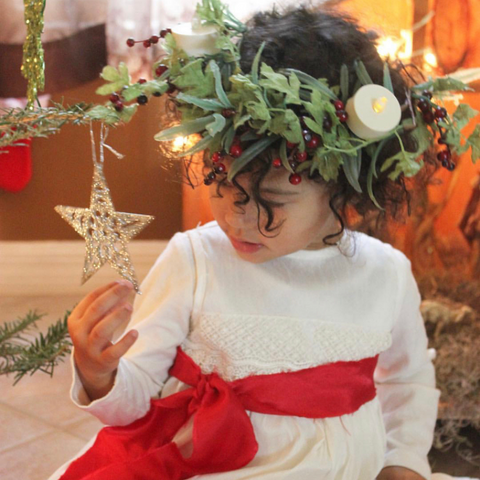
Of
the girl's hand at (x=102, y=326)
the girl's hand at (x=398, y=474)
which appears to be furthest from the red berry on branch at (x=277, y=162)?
the girl's hand at (x=398, y=474)

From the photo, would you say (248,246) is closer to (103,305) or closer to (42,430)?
(103,305)

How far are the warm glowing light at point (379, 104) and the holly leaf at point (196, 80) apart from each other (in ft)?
0.56

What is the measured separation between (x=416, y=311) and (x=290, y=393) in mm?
264

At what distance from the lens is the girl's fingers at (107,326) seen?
66cm

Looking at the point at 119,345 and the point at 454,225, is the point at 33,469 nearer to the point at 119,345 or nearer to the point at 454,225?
the point at 119,345

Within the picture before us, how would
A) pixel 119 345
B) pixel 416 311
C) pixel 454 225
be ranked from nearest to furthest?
pixel 119 345, pixel 416 311, pixel 454 225

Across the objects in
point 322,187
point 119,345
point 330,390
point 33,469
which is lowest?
point 33,469

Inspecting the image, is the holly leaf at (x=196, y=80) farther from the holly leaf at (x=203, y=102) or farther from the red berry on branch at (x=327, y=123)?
the red berry on branch at (x=327, y=123)

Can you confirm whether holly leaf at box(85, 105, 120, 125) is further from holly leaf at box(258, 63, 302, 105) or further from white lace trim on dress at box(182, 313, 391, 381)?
white lace trim on dress at box(182, 313, 391, 381)

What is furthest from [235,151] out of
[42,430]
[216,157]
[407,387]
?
[42,430]

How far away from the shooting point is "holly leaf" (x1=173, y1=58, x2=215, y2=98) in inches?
24.2

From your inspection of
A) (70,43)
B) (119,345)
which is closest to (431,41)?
(70,43)

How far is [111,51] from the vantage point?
6.04ft

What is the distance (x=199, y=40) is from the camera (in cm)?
64
